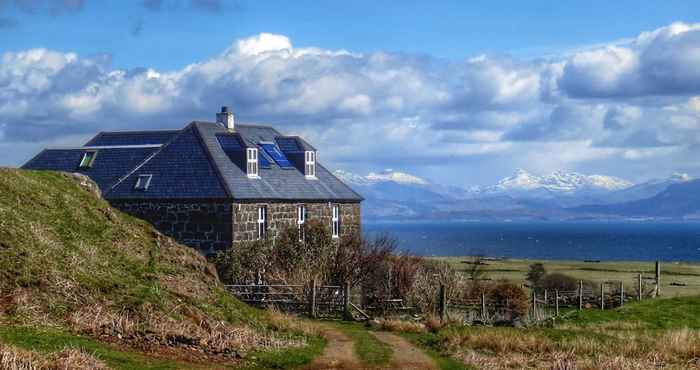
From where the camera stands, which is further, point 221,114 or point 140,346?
point 221,114

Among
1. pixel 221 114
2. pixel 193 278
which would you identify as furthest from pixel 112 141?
pixel 193 278

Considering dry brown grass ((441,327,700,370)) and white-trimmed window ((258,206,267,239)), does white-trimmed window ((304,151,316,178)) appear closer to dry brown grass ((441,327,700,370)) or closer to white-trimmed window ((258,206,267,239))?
white-trimmed window ((258,206,267,239))

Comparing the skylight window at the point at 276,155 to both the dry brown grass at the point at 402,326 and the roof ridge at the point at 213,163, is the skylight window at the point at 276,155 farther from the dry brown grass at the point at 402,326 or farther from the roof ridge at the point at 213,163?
the dry brown grass at the point at 402,326

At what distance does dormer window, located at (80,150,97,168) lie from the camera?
59844 mm

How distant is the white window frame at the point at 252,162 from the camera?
2202 inches

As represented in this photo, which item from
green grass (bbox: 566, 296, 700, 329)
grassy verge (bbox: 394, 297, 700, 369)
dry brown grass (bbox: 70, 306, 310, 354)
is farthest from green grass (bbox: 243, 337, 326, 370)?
green grass (bbox: 566, 296, 700, 329)

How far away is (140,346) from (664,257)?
163 metres

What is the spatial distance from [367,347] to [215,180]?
24.1 meters

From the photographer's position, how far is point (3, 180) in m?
35.5

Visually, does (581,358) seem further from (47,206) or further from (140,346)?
(47,206)

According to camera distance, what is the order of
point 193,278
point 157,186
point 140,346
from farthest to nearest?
1. point 157,186
2. point 193,278
3. point 140,346

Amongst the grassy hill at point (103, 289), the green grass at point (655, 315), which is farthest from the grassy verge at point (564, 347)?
the grassy hill at point (103, 289)

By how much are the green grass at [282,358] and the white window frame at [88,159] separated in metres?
33.6

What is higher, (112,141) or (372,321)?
(112,141)
